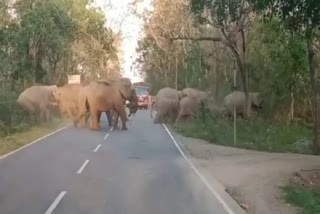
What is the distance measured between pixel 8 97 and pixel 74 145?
10922mm

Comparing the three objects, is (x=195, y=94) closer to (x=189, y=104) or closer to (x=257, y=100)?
(x=189, y=104)

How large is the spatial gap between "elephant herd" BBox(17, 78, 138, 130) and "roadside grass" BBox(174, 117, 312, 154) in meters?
3.11

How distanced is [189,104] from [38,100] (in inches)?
331

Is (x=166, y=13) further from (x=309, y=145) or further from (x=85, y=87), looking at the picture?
(x=309, y=145)

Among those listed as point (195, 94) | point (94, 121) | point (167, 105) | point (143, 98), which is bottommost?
point (94, 121)

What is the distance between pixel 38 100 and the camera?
34.2 meters

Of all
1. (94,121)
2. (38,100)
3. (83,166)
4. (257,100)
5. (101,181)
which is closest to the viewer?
(101,181)

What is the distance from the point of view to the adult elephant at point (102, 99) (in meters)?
31.2

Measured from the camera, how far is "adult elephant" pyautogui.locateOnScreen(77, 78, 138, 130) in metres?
31.2

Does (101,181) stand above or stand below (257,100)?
below

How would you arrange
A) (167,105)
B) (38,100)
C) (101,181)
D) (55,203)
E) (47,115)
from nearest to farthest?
(55,203)
(101,181)
(38,100)
(47,115)
(167,105)

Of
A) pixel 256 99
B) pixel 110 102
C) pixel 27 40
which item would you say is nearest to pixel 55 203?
pixel 110 102

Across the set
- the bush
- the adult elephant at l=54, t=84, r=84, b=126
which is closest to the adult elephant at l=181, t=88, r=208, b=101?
the bush

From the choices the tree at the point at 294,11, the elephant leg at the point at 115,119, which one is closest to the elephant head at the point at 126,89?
the elephant leg at the point at 115,119
